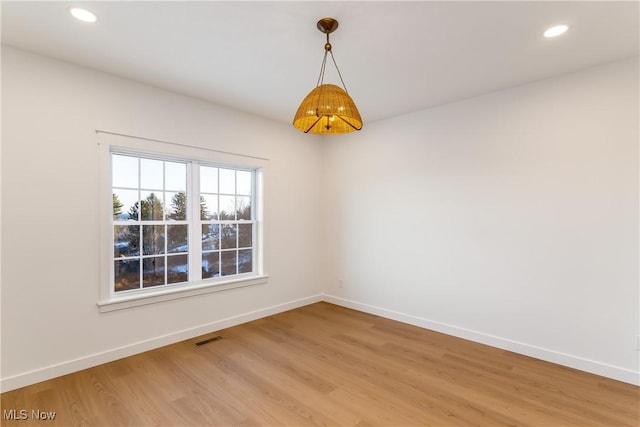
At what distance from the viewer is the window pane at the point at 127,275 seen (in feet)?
10.4

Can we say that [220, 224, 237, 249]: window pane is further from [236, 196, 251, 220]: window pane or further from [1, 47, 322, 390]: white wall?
[1, 47, 322, 390]: white wall

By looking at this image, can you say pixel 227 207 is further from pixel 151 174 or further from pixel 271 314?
pixel 271 314

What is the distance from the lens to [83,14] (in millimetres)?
2152

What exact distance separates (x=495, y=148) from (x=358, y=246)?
2282 mm

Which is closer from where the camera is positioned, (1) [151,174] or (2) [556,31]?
Answer: (2) [556,31]

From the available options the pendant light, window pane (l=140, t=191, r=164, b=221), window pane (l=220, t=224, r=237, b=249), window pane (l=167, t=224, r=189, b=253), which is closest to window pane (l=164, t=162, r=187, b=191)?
window pane (l=140, t=191, r=164, b=221)

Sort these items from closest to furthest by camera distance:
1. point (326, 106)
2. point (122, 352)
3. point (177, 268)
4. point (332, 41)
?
point (326, 106)
point (332, 41)
point (122, 352)
point (177, 268)

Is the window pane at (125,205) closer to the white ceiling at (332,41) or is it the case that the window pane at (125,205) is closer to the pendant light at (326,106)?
the white ceiling at (332,41)

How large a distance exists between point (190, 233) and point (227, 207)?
64 centimetres

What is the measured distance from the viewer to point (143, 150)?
10.7 ft

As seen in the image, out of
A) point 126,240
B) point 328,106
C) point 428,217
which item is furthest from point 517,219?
point 126,240

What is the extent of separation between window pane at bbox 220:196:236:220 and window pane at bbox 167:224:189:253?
537 millimetres

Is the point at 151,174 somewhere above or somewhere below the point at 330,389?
above

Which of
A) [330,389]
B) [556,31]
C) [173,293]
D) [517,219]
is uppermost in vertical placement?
[556,31]
